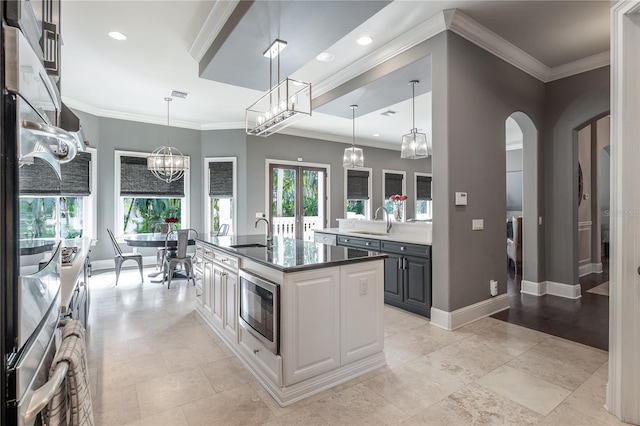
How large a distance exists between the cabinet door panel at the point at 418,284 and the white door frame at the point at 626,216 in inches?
68.4

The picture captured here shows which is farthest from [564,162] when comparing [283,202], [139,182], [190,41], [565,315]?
[139,182]

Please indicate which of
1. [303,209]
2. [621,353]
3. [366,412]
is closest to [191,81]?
[303,209]

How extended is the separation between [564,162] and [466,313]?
262 cm

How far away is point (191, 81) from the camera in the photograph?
488 centimetres

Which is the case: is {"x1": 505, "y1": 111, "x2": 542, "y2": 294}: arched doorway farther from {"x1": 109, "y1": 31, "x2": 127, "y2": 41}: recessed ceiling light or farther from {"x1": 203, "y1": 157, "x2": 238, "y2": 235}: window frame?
{"x1": 203, "y1": 157, "x2": 238, "y2": 235}: window frame

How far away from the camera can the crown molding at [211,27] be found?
9.82 ft

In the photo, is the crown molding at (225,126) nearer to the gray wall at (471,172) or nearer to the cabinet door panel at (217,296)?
the cabinet door panel at (217,296)

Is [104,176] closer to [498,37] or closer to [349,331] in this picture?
[349,331]

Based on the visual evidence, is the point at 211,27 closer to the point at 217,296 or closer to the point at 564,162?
the point at 217,296

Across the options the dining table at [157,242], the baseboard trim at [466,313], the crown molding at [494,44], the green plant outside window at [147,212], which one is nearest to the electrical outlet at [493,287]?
the baseboard trim at [466,313]

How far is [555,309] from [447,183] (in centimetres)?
218

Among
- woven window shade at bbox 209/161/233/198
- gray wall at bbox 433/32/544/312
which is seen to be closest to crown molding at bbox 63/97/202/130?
woven window shade at bbox 209/161/233/198

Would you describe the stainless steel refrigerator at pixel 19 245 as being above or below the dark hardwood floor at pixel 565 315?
above

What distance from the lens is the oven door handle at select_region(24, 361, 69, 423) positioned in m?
0.70
